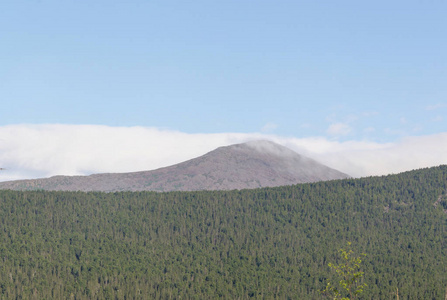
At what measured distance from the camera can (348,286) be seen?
52844 millimetres

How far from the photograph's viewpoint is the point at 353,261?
5419 cm

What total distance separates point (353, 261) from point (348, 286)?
256cm
